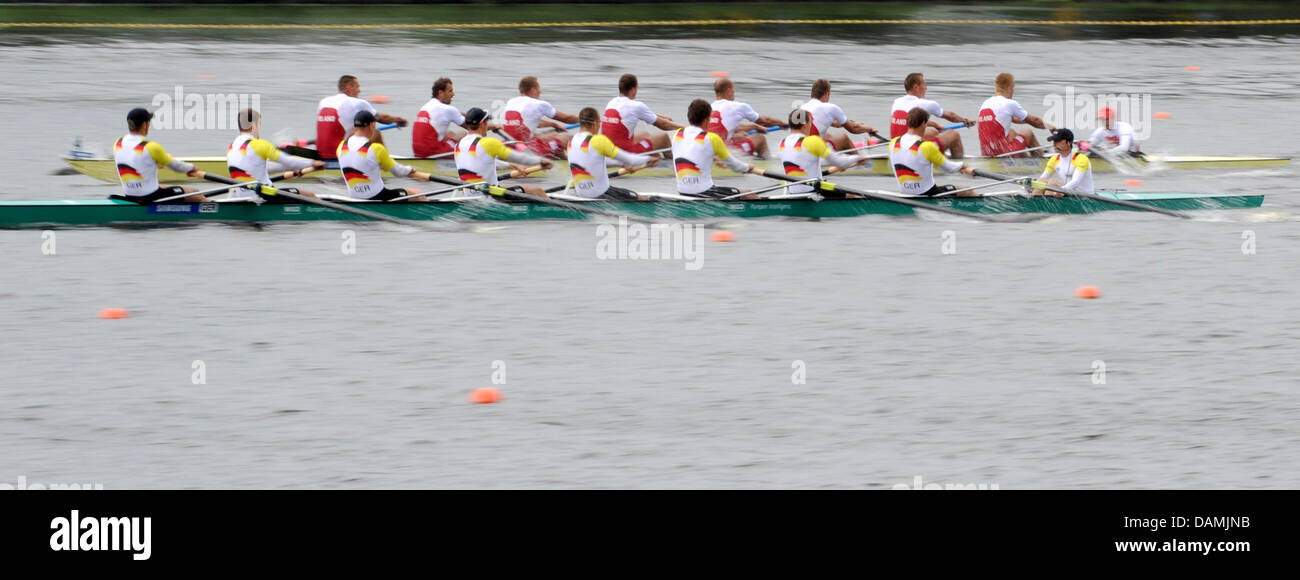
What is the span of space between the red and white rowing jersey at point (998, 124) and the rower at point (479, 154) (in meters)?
5.81

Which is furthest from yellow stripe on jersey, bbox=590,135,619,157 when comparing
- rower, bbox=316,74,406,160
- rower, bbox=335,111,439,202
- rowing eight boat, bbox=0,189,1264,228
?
rower, bbox=316,74,406,160

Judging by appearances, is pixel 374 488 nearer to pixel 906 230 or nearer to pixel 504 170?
pixel 906 230

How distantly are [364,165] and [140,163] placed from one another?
215 centimetres

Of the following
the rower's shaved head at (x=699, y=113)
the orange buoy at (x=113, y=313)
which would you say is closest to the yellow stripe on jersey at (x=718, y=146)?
the rower's shaved head at (x=699, y=113)

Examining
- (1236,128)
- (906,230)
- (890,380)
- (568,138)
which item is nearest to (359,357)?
(890,380)

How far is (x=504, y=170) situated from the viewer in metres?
19.0

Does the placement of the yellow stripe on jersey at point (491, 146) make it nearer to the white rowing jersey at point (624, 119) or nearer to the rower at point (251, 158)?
the rower at point (251, 158)

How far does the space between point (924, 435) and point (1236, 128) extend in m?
14.0

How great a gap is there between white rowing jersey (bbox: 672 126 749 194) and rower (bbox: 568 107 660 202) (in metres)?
0.55

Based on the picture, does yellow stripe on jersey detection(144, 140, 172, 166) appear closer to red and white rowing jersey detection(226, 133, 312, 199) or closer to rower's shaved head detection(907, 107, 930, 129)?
red and white rowing jersey detection(226, 133, 312, 199)

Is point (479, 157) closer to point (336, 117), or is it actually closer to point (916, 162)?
point (336, 117)

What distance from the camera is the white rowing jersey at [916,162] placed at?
55.1 ft

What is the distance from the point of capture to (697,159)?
1648cm

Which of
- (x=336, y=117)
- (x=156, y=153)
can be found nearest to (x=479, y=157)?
(x=336, y=117)
